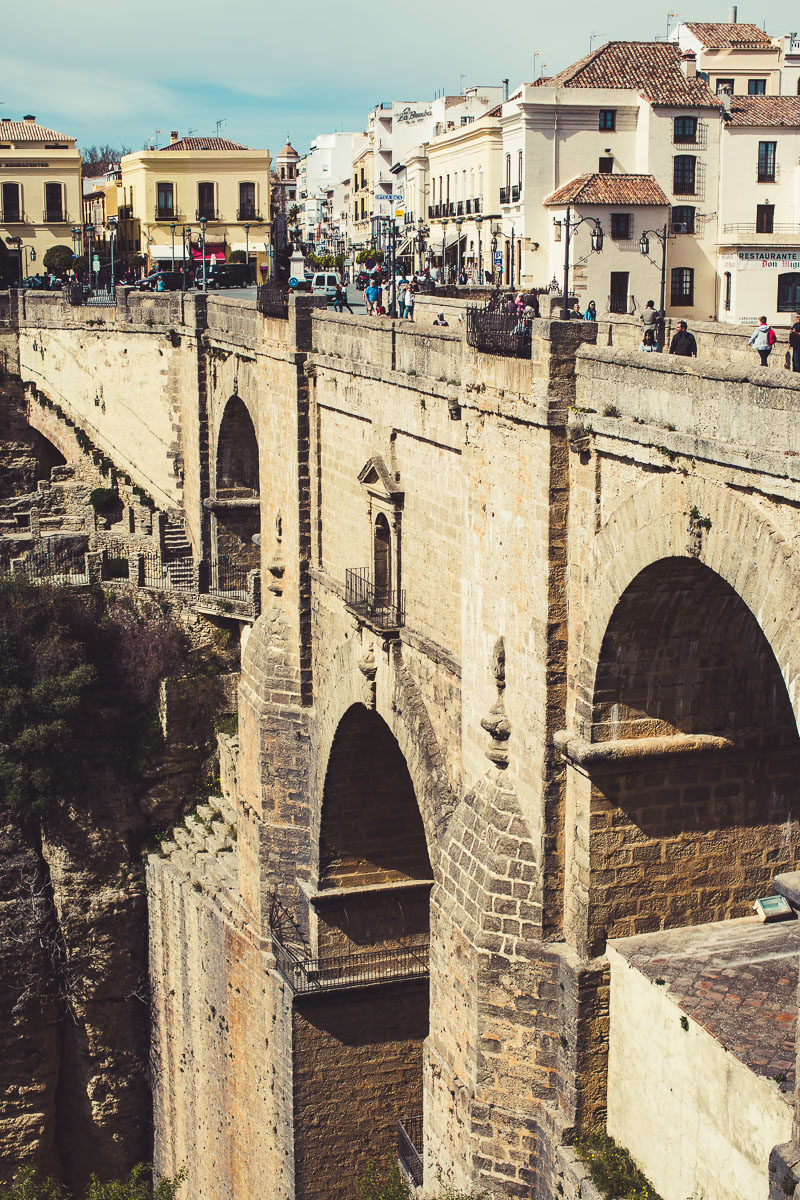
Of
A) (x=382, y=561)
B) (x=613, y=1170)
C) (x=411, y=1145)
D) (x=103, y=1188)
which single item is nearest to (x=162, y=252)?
(x=103, y=1188)

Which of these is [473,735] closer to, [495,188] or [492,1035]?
[492,1035]

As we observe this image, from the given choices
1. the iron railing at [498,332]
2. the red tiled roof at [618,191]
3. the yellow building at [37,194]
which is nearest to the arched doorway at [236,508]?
the red tiled roof at [618,191]

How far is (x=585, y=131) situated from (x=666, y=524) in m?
24.9

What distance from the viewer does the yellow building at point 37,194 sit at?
5209cm

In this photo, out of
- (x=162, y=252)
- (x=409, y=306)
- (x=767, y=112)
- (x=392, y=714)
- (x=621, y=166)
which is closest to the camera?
(x=392, y=714)

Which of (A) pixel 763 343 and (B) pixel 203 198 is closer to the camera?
(A) pixel 763 343

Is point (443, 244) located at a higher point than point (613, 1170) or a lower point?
higher

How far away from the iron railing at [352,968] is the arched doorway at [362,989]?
18mm

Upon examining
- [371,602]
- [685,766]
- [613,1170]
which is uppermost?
[371,602]

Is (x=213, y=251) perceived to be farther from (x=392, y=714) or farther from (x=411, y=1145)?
(x=411, y=1145)

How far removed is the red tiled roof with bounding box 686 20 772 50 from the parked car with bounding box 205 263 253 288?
1554 centimetres

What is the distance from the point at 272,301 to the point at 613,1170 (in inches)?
484

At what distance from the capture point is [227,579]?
29172mm

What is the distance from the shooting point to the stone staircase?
2356 cm
